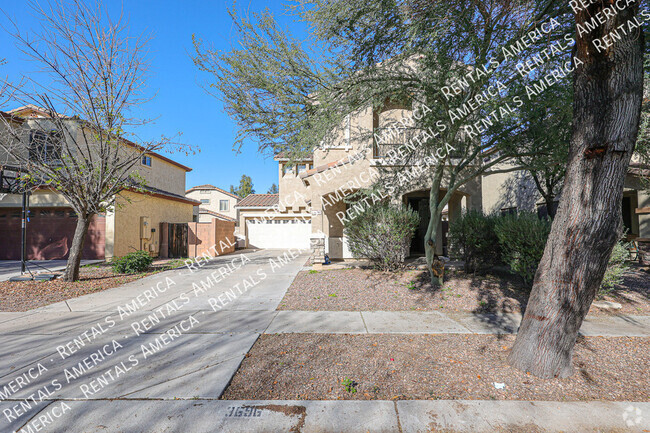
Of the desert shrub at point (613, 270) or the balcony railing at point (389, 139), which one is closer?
the desert shrub at point (613, 270)

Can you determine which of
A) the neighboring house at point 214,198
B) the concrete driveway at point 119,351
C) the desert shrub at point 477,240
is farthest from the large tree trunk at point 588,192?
the neighboring house at point 214,198

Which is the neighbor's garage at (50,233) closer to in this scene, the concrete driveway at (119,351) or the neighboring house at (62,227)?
the neighboring house at (62,227)

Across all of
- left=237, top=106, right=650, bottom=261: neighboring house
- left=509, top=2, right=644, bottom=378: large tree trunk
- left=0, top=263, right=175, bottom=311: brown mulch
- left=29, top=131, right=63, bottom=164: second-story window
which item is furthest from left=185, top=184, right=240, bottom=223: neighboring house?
left=509, top=2, right=644, bottom=378: large tree trunk

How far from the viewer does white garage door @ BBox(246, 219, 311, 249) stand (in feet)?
68.3

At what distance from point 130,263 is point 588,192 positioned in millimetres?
11449

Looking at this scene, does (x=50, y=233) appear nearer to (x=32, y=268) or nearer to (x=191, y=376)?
(x=32, y=268)

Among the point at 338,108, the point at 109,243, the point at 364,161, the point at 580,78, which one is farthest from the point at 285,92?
the point at 109,243

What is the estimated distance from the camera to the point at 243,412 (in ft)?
8.80

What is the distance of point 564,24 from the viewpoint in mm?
5801

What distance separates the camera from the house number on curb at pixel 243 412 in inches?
104

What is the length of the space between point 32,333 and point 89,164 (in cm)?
548

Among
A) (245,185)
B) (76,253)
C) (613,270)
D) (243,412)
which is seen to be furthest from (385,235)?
(245,185)

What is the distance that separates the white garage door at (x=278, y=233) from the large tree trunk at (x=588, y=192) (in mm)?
17742

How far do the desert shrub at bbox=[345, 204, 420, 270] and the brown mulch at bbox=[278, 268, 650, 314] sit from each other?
437mm
